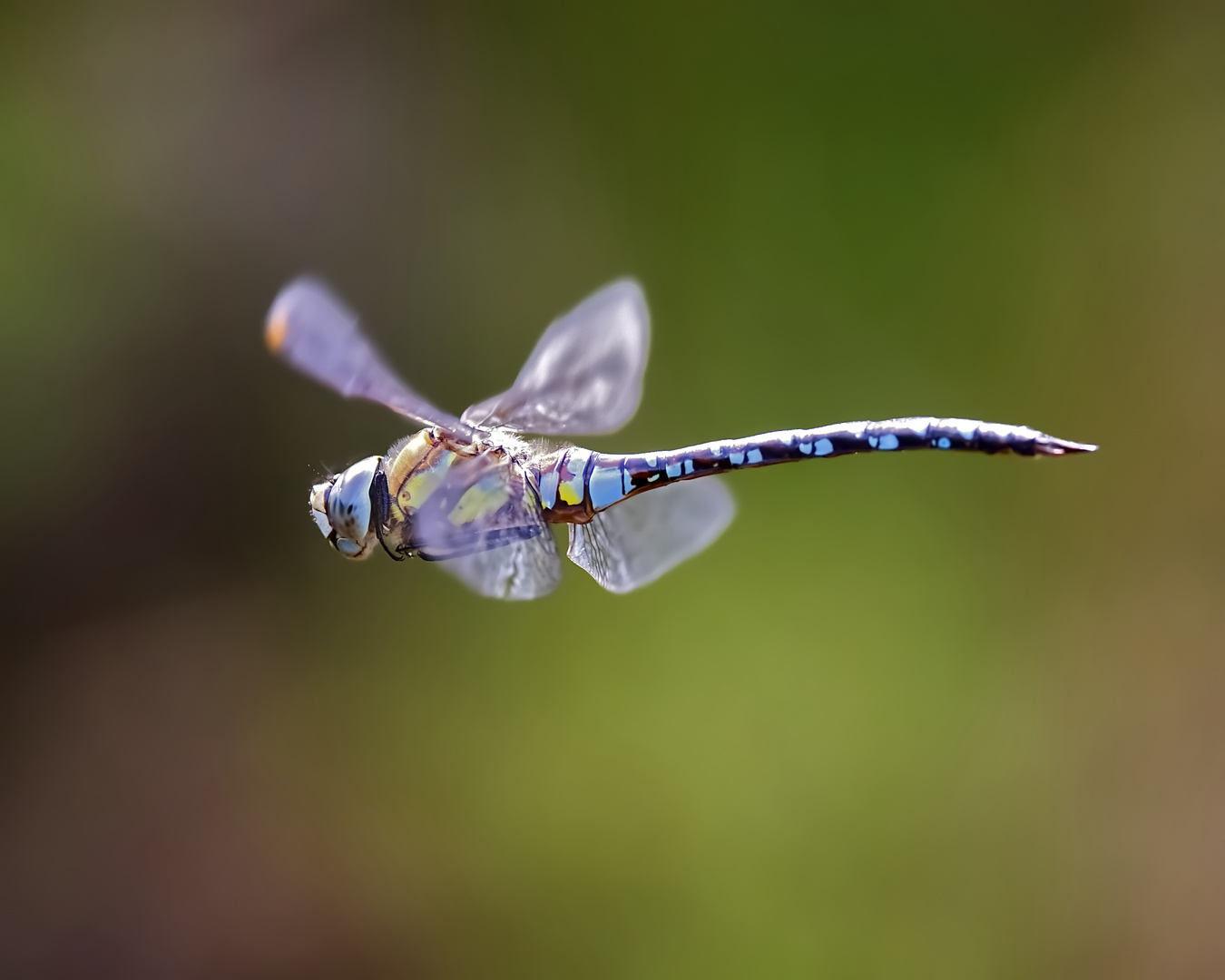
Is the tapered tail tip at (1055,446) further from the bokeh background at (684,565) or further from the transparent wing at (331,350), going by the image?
the bokeh background at (684,565)

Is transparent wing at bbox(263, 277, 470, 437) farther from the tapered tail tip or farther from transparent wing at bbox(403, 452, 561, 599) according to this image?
the tapered tail tip

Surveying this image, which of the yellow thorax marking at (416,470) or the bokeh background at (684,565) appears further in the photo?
the bokeh background at (684,565)

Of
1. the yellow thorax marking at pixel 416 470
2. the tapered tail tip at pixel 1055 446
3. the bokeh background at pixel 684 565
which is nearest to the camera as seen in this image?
the tapered tail tip at pixel 1055 446

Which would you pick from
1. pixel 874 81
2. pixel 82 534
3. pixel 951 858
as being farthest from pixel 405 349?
pixel 951 858

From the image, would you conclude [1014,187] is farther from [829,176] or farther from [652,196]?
[652,196]

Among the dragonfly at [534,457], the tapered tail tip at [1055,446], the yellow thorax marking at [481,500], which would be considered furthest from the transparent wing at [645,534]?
the tapered tail tip at [1055,446]

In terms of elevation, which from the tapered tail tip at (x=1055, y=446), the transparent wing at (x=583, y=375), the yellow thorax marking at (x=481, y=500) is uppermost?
the transparent wing at (x=583, y=375)

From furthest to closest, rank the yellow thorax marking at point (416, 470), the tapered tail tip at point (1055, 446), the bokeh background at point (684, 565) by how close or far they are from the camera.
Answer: the bokeh background at point (684, 565)
the yellow thorax marking at point (416, 470)
the tapered tail tip at point (1055, 446)

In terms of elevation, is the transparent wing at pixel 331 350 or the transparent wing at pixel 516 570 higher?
the transparent wing at pixel 331 350

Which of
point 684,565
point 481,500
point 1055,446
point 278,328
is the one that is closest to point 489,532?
point 481,500
